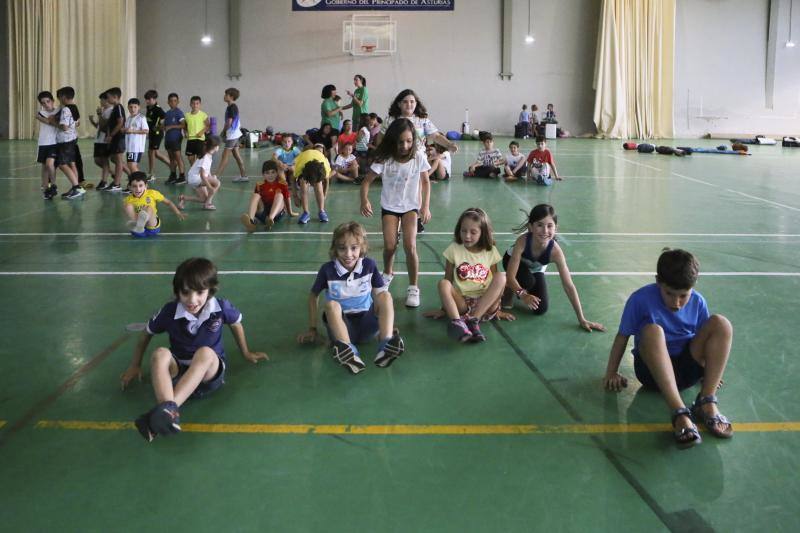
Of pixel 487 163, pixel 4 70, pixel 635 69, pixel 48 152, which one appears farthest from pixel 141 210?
pixel 635 69

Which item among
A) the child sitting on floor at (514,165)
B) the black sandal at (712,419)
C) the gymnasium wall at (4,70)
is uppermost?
the gymnasium wall at (4,70)

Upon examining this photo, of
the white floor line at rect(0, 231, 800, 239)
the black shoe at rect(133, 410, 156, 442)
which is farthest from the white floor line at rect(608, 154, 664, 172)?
the black shoe at rect(133, 410, 156, 442)

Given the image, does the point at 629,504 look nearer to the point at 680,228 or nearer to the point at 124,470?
the point at 124,470

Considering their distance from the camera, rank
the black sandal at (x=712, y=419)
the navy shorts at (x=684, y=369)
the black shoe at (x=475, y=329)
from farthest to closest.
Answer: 1. the black shoe at (x=475, y=329)
2. the navy shorts at (x=684, y=369)
3. the black sandal at (x=712, y=419)

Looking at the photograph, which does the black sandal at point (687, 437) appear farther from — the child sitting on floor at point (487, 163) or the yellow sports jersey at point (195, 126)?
the yellow sports jersey at point (195, 126)

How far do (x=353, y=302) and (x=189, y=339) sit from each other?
1.14 metres

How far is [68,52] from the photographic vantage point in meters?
25.5

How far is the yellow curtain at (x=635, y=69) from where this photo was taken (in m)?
26.9

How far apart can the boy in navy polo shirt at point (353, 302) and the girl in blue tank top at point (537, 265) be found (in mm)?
1150

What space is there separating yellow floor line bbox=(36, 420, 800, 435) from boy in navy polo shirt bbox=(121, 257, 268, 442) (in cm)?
24

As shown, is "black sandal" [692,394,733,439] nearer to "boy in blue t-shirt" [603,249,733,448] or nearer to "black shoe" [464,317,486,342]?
"boy in blue t-shirt" [603,249,733,448]

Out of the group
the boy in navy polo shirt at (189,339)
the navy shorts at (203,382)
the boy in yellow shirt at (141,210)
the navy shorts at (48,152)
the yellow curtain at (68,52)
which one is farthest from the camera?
the yellow curtain at (68,52)

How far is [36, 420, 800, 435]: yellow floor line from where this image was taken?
3.61m

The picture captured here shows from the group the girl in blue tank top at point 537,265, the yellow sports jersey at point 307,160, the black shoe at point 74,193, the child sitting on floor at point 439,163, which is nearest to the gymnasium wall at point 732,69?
the child sitting on floor at point 439,163
